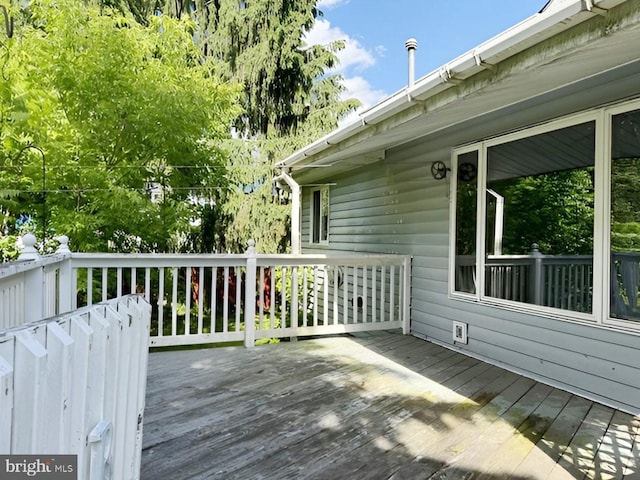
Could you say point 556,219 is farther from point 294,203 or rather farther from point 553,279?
point 294,203

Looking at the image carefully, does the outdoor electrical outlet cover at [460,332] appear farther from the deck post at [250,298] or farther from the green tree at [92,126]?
the green tree at [92,126]

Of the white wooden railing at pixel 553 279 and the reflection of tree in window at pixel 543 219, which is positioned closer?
the white wooden railing at pixel 553 279

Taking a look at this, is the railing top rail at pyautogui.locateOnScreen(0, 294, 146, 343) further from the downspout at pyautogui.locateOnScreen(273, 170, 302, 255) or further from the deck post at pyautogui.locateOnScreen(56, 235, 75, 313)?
the downspout at pyautogui.locateOnScreen(273, 170, 302, 255)

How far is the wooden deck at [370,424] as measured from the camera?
1.98m

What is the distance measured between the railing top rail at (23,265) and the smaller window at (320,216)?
5286mm

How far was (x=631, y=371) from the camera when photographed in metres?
2.68

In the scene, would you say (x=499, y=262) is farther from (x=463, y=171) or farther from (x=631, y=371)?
(x=631, y=371)

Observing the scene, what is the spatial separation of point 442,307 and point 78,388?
4.02m

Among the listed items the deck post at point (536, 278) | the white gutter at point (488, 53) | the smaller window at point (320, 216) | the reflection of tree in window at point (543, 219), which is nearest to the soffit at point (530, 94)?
the white gutter at point (488, 53)

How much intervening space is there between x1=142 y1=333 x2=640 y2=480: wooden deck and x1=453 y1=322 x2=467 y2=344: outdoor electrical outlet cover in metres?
0.43

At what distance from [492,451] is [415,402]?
0.70 m

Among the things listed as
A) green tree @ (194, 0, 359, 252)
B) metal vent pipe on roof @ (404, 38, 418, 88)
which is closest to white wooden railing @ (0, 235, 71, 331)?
metal vent pipe on roof @ (404, 38, 418, 88)

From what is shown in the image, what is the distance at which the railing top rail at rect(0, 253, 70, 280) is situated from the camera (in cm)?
198

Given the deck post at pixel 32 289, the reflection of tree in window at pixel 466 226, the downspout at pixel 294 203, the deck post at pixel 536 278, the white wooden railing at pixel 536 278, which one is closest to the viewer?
the deck post at pixel 32 289
